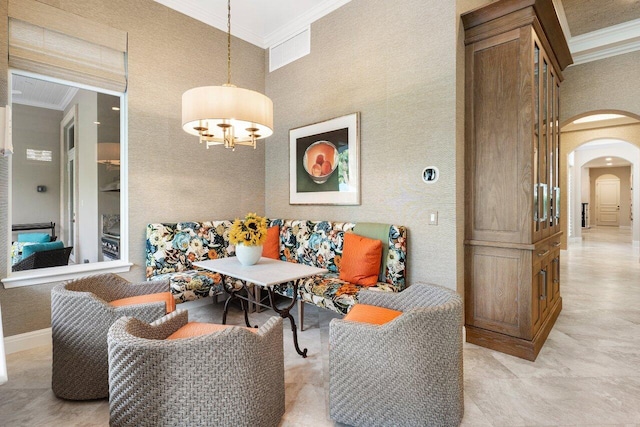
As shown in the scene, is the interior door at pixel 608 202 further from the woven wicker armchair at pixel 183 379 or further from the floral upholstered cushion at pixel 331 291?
the woven wicker armchair at pixel 183 379

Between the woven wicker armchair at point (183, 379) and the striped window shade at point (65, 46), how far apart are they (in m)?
2.75

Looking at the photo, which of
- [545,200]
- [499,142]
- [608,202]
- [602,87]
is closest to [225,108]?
[499,142]

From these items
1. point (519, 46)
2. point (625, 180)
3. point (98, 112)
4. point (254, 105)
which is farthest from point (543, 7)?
point (625, 180)

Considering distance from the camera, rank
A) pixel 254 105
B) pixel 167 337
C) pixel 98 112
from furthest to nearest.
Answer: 1. pixel 98 112
2. pixel 254 105
3. pixel 167 337

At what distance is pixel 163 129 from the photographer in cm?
365

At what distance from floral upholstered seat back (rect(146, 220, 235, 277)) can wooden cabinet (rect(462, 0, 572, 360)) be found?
2733 mm

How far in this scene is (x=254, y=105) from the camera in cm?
237

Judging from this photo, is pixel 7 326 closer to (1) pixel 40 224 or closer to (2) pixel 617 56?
(1) pixel 40 224

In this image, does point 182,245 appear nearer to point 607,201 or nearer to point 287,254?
point 287,254

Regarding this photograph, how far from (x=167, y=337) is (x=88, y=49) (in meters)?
2.97

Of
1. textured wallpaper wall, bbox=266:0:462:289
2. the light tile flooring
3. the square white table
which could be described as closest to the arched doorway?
the light tile flooring

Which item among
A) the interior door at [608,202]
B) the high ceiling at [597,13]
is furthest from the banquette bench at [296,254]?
the interior door at [608,202]

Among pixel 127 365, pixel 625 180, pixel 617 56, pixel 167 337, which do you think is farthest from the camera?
pixel 625 180

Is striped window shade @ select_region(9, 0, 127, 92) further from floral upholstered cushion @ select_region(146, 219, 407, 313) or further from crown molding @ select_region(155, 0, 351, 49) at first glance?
floral upholstered cushion @ select_region(146, 219, 407, 313)
